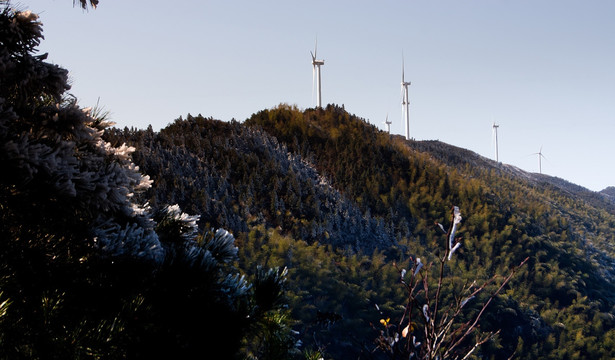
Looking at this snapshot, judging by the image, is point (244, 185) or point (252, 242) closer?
point (252, 242)

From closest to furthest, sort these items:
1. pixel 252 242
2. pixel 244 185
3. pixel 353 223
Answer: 1. pixel 252 242
2. pixel 244 185
3. pixel 353 223

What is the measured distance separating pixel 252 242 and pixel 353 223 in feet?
22.0

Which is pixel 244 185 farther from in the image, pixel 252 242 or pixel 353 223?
pixel 353 223

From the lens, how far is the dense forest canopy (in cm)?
318

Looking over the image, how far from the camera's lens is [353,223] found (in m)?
22.1

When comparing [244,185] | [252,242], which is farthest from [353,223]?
[252,242]

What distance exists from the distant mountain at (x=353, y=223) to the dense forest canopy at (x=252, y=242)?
10cm

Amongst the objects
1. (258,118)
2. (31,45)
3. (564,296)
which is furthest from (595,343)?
(31,45)

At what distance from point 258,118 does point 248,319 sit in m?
26.5

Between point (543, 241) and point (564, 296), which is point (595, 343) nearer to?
point (564, 296)

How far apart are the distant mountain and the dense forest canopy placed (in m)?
0.10

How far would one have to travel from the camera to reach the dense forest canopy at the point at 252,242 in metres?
3.18

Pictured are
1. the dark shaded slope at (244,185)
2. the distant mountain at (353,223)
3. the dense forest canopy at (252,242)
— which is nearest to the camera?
the dense forest canopy at (252,242)

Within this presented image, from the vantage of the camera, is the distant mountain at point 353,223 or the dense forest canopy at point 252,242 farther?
the distant mountain at point 353,223
